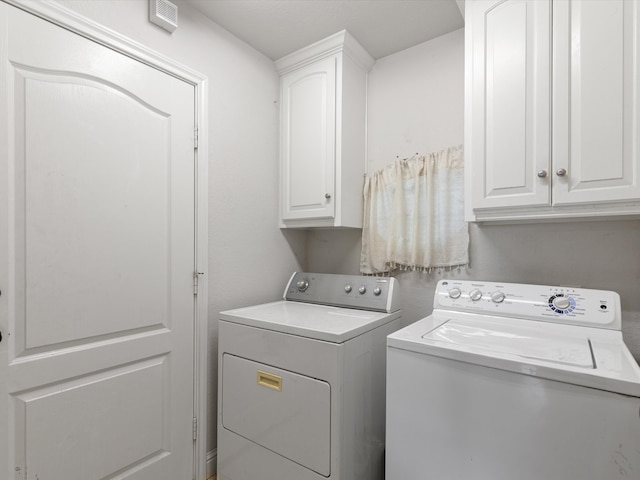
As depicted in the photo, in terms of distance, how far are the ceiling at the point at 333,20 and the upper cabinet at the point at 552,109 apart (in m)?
0.35

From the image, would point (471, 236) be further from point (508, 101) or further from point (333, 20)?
point (333, 20)

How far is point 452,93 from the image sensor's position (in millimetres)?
1908

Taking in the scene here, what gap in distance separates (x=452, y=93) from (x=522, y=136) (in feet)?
2.31

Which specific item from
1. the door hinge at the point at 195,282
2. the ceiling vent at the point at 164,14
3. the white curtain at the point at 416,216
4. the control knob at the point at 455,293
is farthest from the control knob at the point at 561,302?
the ceiling vent at the point at 164,14

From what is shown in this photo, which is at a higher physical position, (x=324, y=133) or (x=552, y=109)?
(x=324, y=133)

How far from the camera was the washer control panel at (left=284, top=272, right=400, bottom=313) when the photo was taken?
1770 mm

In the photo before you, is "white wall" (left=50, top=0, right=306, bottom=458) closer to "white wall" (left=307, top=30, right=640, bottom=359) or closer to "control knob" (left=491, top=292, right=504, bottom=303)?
"white wall" (left=307, top=30, right=640, bottom=359)

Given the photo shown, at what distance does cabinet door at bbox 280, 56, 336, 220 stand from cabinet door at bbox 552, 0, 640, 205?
1.12 m

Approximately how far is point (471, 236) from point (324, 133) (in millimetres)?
1060

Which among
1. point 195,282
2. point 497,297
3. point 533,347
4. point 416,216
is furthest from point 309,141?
point 533,347

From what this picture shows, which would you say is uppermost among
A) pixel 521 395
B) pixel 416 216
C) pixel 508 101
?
pixel 508 101

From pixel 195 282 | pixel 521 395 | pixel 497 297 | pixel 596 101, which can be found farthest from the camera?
pixel 195 282

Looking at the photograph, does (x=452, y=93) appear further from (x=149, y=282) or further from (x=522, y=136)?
(x=149, y=282)

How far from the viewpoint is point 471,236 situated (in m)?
1.83
